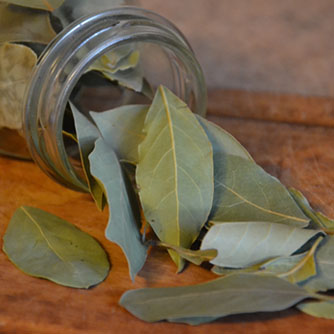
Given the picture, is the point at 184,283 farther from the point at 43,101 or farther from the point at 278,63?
the point at 278,63

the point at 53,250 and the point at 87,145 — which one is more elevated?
the point at 87,145

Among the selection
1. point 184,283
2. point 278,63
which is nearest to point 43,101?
point 184,283

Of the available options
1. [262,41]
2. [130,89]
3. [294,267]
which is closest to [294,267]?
[294,267]

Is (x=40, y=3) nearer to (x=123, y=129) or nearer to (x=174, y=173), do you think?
(x=123, y=129)

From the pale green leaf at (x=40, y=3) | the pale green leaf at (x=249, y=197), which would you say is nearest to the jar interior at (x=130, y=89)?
the pale green leaf at (x=40, y=3)

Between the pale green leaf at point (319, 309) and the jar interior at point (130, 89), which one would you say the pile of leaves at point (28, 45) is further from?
the pale green leaf at point (319, 309)
